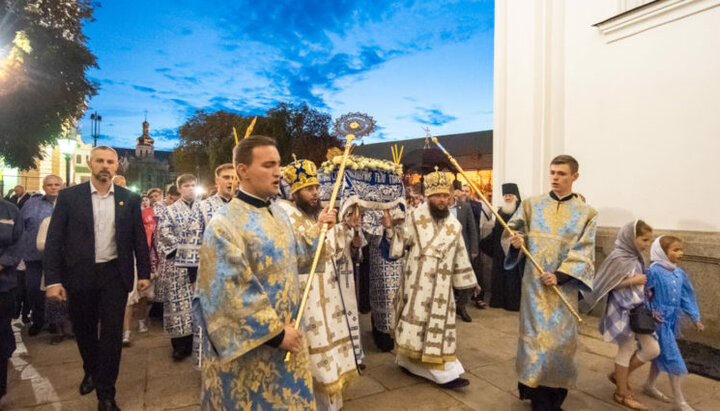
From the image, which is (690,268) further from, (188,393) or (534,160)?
(188,393)

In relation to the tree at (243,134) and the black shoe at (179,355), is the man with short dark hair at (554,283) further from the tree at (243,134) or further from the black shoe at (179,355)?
the tree at (243,134)

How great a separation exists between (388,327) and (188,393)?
2251mm

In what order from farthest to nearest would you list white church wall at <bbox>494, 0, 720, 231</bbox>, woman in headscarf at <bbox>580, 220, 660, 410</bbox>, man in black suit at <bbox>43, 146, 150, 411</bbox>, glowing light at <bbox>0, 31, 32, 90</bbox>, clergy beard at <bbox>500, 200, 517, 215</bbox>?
1. glowing light at <bbox>0, 31, 32, 90</bbox>
2. clergy beard at <bbox>500, 200, 517, 215</bbox>
3. white church wall at <bbox>494, 0, 720, 231</bbox>
4. woman in headscarf at <bbox>580, 220, 660, 410</bbox>
5. man in black suit at <bbox>43, 146, 150, 411</bbox>

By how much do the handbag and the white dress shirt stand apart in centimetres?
427

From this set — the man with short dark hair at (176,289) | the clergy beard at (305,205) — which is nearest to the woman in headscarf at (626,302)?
the clergy beard at (305,205)

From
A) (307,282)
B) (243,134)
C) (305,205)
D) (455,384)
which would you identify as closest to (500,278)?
(455,384)

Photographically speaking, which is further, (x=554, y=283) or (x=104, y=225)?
(x=104, y=225)

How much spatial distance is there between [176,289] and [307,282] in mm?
3542

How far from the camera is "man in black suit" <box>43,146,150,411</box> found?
11.1ft

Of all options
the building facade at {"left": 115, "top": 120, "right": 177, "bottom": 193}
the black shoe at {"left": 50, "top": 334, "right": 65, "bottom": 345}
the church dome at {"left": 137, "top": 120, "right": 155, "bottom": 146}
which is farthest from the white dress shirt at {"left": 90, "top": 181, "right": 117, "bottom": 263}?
the church dome at {"left": 137, "top": 120, "right": 155, "bottom": 146}

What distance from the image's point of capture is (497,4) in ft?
26.2

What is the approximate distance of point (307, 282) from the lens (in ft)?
6.80

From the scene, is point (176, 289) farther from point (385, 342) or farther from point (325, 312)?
point (385, 342)

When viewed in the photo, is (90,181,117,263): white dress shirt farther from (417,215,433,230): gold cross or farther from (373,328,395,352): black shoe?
(373,328,395,352): black shoe
